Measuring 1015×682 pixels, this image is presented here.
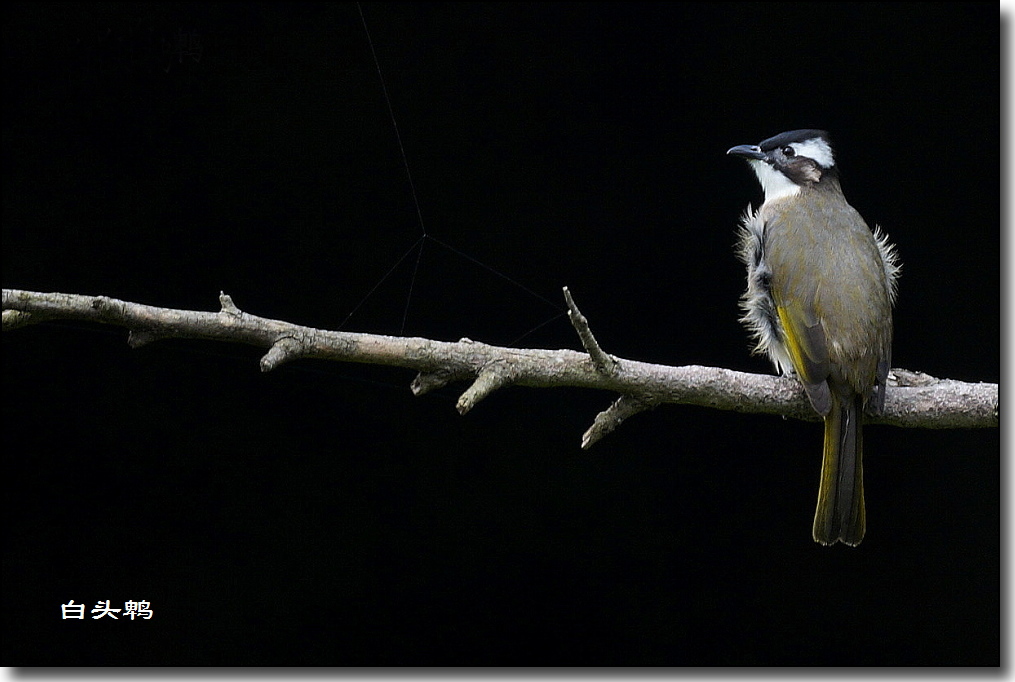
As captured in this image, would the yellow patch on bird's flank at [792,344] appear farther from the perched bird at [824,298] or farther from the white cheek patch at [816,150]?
the white cheek patch at [816,150]

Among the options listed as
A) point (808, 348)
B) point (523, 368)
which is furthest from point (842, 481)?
point (523, 368)

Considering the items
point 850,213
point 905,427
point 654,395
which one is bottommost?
point 905,427

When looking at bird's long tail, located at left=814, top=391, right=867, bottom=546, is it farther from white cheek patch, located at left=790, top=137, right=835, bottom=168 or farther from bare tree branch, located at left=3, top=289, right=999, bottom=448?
white cheek patch, located at left=790, top=137, right=835, bottom=168

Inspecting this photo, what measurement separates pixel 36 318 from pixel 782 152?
1.74m

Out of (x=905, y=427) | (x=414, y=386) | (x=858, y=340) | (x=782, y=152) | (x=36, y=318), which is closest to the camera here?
(x=36, y=318)

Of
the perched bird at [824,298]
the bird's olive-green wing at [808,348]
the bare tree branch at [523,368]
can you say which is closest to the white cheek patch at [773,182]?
the perched bird at [824,298]

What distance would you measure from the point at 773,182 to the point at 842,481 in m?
0.80

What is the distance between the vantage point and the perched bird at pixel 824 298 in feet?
6.35

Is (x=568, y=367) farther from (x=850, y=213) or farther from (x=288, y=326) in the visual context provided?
(x=850, y=213)

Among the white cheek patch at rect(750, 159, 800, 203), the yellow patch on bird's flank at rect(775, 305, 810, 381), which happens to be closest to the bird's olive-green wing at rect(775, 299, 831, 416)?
the yellow patch on bird's flank at rect(775, 305, 810, 381)

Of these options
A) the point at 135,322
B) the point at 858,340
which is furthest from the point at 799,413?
the point at 135,322

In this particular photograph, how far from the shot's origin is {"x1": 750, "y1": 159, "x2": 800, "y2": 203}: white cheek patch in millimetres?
2266

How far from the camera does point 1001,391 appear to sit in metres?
2.00

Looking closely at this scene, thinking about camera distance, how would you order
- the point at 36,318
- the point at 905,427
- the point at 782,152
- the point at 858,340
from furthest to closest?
the point at 782,152, the point at 905,427, the point at 858,340, the point at 36,318
